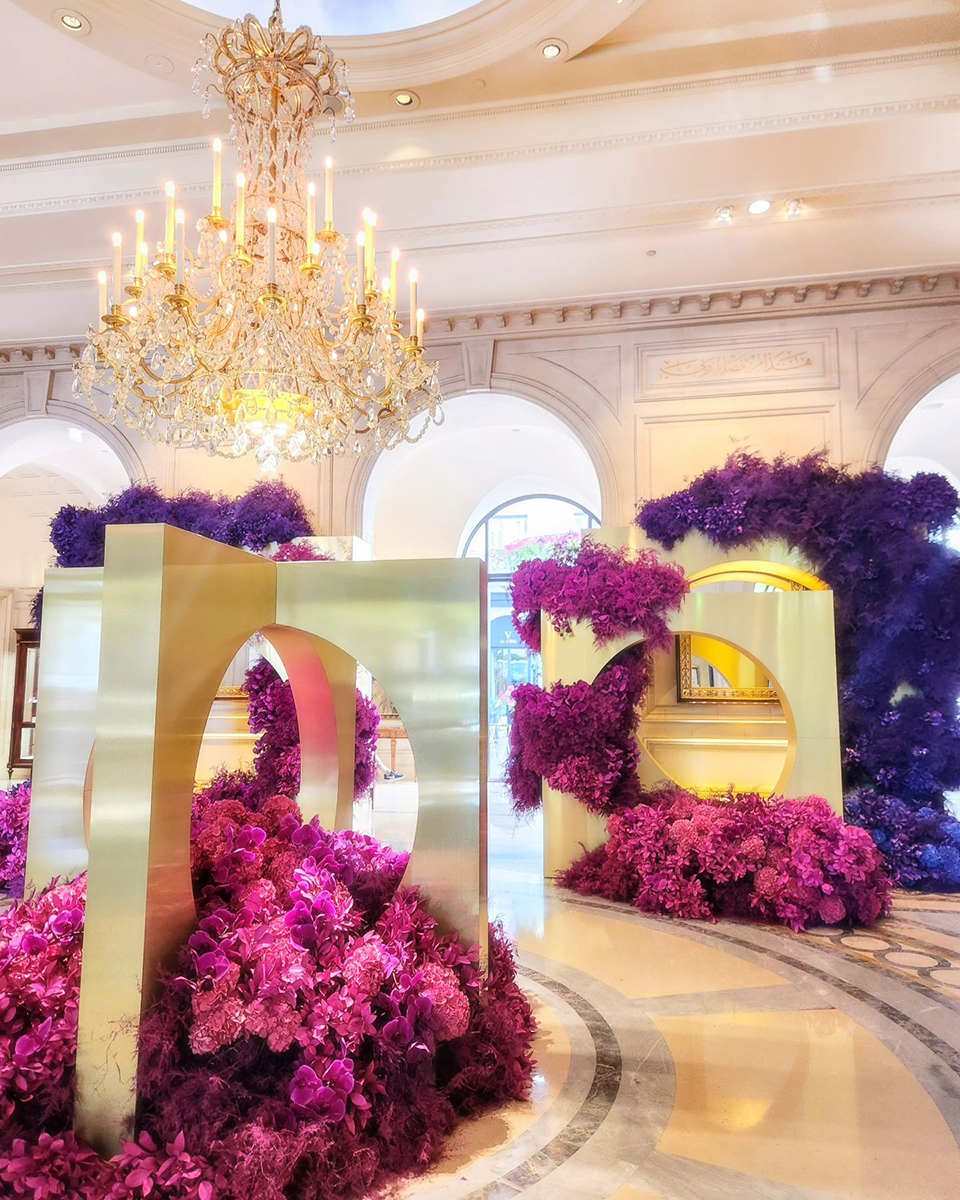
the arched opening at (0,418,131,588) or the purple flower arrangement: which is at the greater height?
the arched opening at (0,418,131,588)

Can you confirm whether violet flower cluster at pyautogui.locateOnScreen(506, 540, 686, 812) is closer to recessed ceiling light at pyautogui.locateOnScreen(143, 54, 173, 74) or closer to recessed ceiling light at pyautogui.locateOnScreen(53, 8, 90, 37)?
recessed ceiling light at pyautogui.locateOnScreen(143, 54, 173, 74)

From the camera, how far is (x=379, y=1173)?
2.03 meters

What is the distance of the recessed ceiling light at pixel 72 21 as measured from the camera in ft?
15.4

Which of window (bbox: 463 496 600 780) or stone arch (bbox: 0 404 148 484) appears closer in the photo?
stone arch (bbox: 0 404 148 484)

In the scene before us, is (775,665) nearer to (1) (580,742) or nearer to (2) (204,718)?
(1) (580,742)

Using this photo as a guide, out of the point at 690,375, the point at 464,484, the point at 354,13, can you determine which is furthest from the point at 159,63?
the point at 464,484

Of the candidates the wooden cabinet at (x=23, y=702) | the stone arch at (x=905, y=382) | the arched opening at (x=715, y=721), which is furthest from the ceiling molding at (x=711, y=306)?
the wooden cabinet at (x=23, y=702)

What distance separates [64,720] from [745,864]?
12.5 feet

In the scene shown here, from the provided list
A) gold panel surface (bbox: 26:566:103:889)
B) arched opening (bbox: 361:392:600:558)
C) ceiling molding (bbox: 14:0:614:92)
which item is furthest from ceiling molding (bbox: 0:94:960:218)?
arched opening (bbox: 361:392:600:558)

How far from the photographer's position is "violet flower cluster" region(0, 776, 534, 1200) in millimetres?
1851

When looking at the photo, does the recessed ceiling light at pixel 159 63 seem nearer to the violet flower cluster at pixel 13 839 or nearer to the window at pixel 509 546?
the violet flower cluster at pixel 13 839

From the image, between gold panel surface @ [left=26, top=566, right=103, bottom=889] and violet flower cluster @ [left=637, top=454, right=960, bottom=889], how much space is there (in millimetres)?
4264

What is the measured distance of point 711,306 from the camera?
7.19 metres

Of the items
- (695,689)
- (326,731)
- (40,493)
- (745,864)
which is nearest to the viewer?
(326,731)
